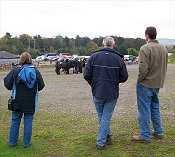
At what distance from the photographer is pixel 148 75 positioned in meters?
6.48

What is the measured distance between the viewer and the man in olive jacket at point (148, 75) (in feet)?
20.9

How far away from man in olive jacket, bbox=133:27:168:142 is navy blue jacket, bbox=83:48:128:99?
0.46m

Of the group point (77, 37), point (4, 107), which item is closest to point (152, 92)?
point (4, 107)

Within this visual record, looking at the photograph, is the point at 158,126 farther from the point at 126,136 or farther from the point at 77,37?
the point at 77,37

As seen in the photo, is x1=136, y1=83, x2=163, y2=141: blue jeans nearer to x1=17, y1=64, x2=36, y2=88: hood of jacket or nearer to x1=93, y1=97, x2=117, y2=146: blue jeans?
x1=93, y1=97, x2=117, y2=146: blue jeans

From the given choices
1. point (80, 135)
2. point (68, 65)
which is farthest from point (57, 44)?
point (80, 135)

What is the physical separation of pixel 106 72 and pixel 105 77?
9 cm

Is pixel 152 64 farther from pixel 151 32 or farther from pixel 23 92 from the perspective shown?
pixel 23 92

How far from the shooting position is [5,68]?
44.9m

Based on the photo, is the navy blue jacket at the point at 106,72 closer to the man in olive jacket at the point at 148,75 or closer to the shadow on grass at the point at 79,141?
the man in olive jacket at the point at 148,75

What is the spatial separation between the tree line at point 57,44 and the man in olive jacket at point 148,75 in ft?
273

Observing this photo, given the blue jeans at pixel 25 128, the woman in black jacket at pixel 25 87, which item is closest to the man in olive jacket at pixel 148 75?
the woman in black jacket at pixel 25 87

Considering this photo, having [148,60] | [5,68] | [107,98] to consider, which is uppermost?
[148,60]

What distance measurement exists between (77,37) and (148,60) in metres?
134
